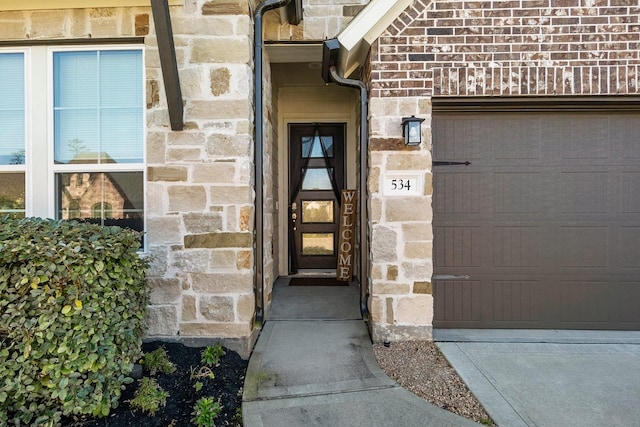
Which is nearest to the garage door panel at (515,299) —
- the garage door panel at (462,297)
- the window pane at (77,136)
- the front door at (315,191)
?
the garage door panel at (462,297)

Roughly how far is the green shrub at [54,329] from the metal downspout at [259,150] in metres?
1.25

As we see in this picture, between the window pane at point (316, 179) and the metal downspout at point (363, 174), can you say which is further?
the window pane at point (316, 179)

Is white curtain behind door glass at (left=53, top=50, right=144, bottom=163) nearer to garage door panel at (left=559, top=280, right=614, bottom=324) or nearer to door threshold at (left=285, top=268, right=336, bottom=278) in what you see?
door threshold at (left=285, top=268, right=336, bottom=278)

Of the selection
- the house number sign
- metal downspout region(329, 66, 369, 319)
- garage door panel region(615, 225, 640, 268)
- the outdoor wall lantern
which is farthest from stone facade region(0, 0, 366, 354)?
garage door panel region(615, 225, 640, 268)

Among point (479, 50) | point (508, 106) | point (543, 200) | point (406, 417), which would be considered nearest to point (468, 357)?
point (406, 417)

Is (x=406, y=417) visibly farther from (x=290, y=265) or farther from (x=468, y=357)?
(x=290, y=265)

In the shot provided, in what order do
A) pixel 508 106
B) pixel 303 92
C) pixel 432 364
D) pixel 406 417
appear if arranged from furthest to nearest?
pixel 303 92 → pixel 508 106 → pixel 432 364 → pixel 406 417

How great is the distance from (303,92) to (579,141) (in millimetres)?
3288

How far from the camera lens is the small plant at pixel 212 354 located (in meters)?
2.64

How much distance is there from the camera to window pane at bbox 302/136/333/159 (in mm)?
5191

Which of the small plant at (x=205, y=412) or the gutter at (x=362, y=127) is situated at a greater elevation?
the gutter at (x=362, y=127)

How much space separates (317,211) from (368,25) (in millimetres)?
2811

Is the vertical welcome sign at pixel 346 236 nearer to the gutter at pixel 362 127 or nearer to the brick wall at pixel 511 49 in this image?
the gutter at pixel 362 127

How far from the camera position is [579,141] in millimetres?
3262
